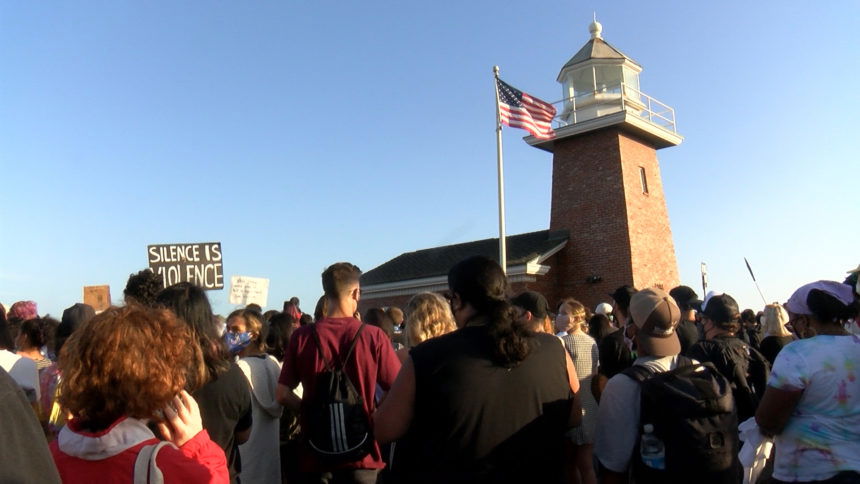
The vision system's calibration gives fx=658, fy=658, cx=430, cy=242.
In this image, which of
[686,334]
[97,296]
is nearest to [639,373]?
[686,334]

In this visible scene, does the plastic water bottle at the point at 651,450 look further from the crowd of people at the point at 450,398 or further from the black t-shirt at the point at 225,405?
the black t-shirt at the point at 225,405

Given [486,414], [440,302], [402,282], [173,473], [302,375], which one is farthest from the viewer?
[402,282]

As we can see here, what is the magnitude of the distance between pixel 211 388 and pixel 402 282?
18644 millimetres

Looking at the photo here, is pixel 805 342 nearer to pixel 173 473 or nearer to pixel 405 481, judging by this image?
pixel 405 481

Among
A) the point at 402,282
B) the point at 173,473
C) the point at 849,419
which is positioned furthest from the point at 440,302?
the point at 402,282

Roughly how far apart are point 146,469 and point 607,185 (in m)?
18.1

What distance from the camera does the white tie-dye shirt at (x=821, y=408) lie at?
3172mm

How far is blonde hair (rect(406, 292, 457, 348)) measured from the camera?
14.4ft

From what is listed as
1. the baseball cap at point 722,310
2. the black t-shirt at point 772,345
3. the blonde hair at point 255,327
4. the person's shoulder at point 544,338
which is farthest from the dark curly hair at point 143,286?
the black t-shirt at point 772,345

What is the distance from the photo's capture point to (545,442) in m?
2.92

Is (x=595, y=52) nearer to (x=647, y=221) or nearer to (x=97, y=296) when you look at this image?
(x=647, y=221)

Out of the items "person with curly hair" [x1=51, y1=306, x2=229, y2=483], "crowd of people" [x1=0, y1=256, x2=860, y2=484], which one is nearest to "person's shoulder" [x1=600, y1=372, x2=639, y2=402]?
"crowd of people" [x1=0, y1=256, x2=860, y2=484]

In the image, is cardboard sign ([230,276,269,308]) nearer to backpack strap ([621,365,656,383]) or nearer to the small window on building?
backpack strap ([621,365,656,383])

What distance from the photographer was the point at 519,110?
14.9 m
